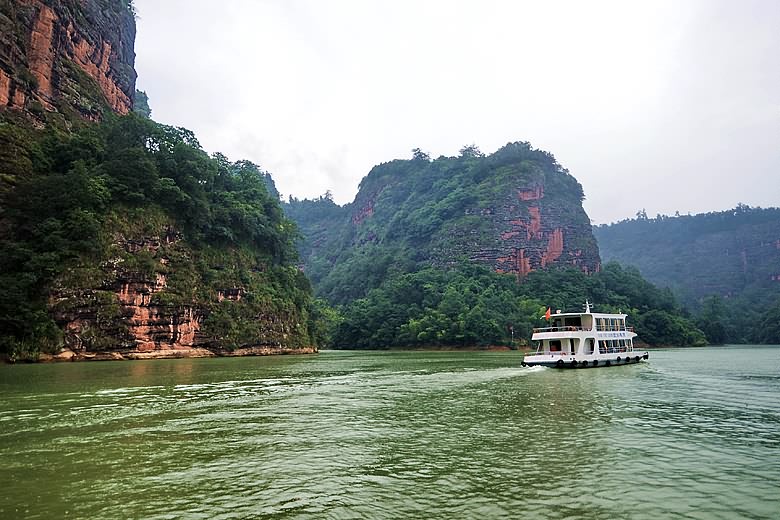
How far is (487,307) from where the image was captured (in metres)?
82.5

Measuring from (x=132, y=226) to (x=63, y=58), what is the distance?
2006 centimetres

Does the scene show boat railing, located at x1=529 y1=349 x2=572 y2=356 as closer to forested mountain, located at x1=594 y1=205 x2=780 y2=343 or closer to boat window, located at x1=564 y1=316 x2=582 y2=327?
boat window, located at x1=564 y1=316 x2=582 y2=327

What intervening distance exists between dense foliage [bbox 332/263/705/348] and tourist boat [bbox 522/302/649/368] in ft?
113

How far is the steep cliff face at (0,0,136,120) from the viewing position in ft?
149

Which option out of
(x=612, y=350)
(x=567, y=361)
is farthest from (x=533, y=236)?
(x=567, y=361)

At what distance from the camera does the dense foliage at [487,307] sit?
78744 millimetres

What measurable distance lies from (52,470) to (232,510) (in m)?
4.53

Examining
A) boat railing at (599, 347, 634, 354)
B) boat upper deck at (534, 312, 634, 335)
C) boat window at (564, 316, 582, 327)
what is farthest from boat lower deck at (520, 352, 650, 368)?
boat window at (564, 316, 582, 327)

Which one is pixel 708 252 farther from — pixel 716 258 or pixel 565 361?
pixel 565 361

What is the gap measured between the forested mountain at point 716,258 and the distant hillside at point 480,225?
30.4 m

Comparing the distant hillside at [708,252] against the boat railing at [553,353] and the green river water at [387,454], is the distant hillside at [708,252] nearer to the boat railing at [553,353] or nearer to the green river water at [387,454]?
the boat railing at [553,353]

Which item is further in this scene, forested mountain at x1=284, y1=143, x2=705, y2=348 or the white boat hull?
forested mountain at x1=284, y1=143, x2=705, y2=348

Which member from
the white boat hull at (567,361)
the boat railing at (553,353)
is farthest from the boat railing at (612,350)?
the boat railing at (553,353)

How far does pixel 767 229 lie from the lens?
154875 mm
